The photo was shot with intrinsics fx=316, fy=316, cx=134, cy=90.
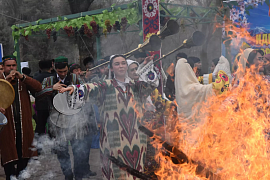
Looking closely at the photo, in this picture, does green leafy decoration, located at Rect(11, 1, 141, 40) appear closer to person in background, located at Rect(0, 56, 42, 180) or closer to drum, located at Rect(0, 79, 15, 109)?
person in background, located at Rect(0, 56, 42, 180)

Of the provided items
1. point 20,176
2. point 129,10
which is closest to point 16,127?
point 20,176

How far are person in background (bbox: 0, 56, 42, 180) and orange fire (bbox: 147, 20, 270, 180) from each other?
235 centimetres

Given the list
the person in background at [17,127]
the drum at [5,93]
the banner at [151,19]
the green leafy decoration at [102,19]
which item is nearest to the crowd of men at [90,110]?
the person in background at [17,127]

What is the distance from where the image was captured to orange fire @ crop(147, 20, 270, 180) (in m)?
3.06

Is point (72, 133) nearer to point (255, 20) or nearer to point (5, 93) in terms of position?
point (5, 93)

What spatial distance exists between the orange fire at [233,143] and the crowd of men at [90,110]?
29cm

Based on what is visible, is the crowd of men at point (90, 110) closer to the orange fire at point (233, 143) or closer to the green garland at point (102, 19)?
the orange fire at point (233, 143)

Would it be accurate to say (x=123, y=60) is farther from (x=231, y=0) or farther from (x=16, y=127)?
(x=231, y=0)

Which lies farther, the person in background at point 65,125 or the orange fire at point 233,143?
the person in background at point 65,125

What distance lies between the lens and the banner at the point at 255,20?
9.53 metres

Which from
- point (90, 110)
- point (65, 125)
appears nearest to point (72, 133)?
point (65, 125)

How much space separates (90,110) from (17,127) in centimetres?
123

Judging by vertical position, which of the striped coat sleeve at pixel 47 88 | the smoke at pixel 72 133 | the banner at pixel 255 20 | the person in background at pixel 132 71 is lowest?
the smoke at pixel 72 133

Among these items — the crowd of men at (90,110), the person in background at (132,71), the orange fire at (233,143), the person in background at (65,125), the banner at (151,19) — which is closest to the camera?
the orange fire at (233,143)
